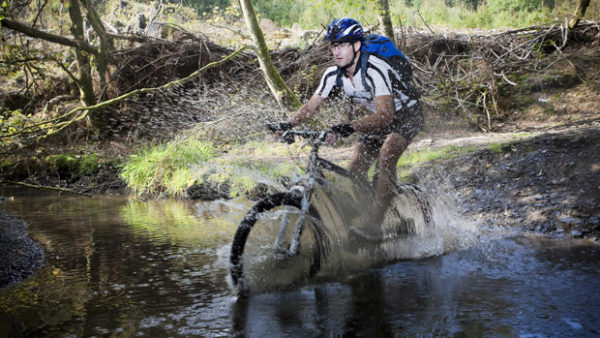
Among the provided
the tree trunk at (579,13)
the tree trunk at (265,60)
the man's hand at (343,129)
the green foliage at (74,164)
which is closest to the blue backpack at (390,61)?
the man's hand at (343,129)

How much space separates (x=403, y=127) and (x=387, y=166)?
403 millimetres

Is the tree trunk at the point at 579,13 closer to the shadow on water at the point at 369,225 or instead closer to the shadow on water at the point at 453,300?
the shadow on water at the point at 369,225

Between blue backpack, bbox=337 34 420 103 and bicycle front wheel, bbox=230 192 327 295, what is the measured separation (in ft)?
4.50

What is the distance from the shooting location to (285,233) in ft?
13.9

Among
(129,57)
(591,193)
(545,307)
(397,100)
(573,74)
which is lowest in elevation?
(545,307)

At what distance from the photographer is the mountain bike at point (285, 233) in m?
4.20

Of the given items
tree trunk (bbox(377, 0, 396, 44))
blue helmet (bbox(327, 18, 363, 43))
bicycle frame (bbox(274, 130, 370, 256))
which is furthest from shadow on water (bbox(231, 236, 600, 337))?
tree trunk (bbox(377, 0, 396, 44))

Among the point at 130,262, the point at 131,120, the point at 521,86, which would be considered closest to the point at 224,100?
the point at 131,120

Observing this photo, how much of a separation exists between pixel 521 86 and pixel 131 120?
1061 centimetres

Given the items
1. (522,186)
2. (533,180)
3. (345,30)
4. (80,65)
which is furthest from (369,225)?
(80,65)

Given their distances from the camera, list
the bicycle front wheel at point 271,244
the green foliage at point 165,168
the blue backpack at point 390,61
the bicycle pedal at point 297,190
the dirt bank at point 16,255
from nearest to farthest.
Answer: the bicycle front wheel at point 271,244 → the bicycle pedal at point 297,190 → the blue backpack at point 390,61 → the dirt bank at point 16,255 → the green foliage at point 165,168

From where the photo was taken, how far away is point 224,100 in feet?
44.4

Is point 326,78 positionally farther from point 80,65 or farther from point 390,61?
point 80,65

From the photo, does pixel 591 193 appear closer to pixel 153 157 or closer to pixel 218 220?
pixel 218 220
